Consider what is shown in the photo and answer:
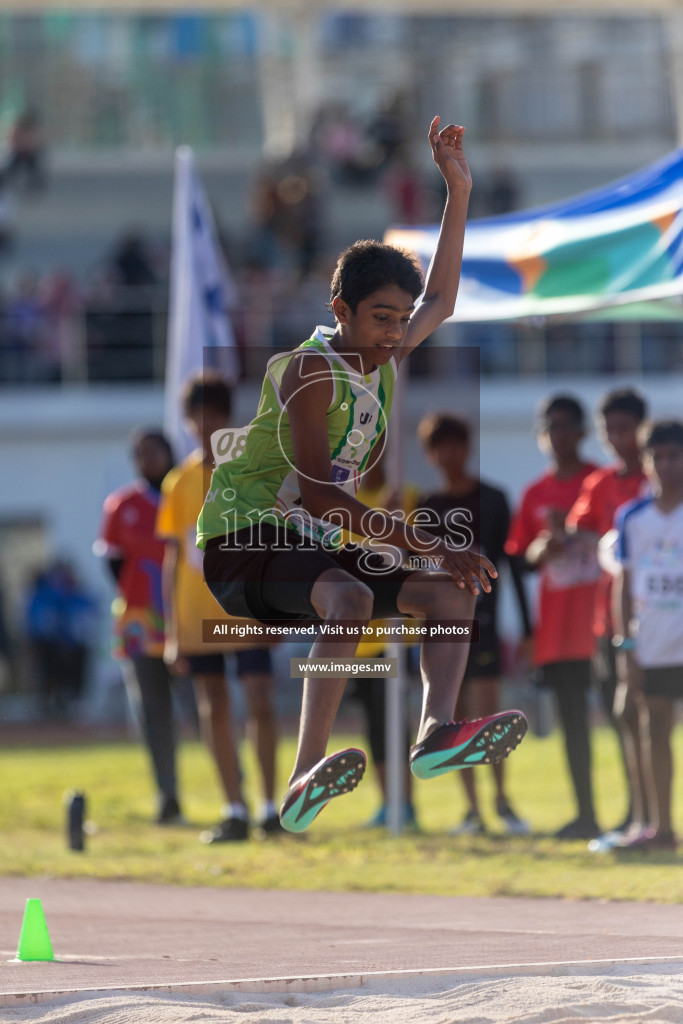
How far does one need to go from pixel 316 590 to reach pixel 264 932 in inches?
63.2

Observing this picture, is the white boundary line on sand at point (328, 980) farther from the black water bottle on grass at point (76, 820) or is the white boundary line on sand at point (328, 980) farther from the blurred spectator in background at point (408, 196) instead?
the blurred spectator in background at point (408, 196)

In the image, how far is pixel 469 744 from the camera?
458cm

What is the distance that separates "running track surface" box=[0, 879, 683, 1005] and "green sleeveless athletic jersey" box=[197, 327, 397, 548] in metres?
1.37

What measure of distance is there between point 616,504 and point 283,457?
10.4 feet

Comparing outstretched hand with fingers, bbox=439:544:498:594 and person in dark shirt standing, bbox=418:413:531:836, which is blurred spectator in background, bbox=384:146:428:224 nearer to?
person in dark shirt standing, bbox=418:413:531:836

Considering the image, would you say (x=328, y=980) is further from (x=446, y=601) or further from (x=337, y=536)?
(x=337, y=536)

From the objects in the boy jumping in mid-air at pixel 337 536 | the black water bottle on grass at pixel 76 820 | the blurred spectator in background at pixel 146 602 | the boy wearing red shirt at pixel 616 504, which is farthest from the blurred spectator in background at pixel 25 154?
the boy jumping in mid-air at pixel 337 536

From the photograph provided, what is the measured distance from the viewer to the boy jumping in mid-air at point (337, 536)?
4609mm

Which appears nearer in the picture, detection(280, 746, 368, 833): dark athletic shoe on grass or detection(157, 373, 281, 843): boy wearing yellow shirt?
detection(280, 746, 368, 833): dark athletic shoe on grass

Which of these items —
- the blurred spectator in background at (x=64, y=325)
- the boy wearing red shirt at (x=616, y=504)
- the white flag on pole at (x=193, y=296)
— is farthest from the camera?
the blurred spectator in background at (x=64, y=325)

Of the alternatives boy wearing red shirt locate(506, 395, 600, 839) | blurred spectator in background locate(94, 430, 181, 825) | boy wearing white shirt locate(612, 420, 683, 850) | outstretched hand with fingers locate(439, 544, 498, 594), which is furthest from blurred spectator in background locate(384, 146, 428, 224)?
outstretched hand with fingers locate(439, 544, 498, 594)

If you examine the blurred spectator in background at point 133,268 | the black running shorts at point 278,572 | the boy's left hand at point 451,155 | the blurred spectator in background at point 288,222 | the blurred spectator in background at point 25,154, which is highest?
the blurred spectator in background at point 25,154

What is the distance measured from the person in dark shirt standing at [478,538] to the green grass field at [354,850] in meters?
0.24

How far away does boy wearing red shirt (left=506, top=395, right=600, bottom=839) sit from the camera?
7.81 metres
